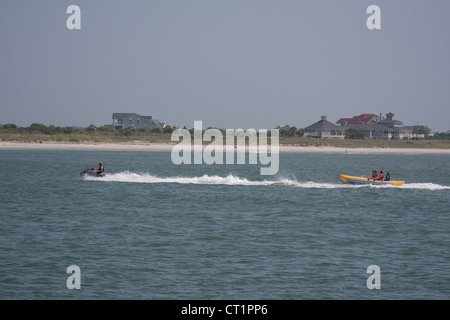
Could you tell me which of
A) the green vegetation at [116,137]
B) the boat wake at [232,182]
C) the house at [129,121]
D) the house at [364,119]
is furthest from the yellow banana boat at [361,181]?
the house at [364,119]

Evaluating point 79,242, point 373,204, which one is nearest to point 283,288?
point 79,242

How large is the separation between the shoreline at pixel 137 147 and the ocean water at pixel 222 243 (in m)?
61.7

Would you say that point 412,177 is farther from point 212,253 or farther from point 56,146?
point 56,146

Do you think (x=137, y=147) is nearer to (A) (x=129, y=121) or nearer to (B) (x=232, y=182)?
(A) (x=129, y=121)

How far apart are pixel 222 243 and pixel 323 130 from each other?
5007 inches

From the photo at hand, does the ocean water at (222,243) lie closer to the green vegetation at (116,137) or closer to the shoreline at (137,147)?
the shoreline at (137,147)

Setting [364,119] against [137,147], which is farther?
[364,119]

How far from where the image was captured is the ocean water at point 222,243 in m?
Result: 17.8

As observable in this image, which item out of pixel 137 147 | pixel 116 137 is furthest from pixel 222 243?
pixel 116 137

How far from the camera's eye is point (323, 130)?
483 feet

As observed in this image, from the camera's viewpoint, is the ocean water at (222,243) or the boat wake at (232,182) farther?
the boat wake at (232,182)

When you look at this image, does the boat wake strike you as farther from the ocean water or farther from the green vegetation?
the green vegetation

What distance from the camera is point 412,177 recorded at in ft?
202
